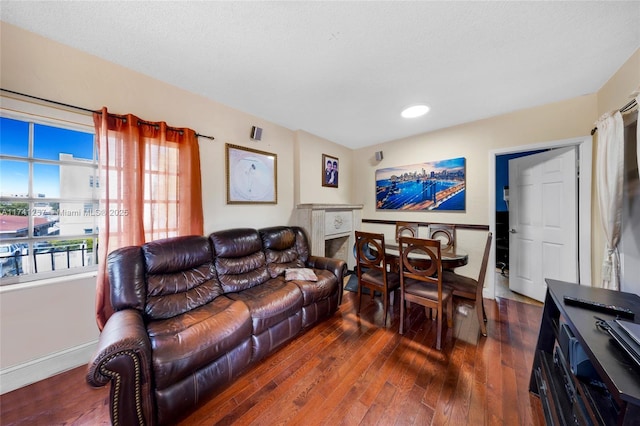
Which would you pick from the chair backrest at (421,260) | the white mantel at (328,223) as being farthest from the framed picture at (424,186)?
the chair backrest at (421,260)

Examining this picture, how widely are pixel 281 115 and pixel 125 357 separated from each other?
8.91ft

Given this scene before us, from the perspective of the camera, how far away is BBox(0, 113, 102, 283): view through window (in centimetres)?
155

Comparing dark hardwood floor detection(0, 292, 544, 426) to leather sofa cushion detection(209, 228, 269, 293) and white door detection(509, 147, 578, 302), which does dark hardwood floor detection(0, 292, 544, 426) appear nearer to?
leather sofa cushion detection(209, 228, 269, 293)

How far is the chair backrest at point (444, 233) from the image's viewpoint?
2.97 m

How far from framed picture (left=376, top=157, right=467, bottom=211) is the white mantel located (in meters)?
0.57

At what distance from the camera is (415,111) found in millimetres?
2648

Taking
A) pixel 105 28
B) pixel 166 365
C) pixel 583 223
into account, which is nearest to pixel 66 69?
pixel 105 28

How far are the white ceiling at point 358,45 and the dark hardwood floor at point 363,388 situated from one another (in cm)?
244

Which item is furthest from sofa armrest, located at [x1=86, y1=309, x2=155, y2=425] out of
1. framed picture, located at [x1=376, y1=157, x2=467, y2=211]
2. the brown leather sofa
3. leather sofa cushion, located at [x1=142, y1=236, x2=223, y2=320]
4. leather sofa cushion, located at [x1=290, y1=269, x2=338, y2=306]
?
framed picture, located at [x1=376, y1=157, x2=467, y2=211]

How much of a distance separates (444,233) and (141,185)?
142 inches

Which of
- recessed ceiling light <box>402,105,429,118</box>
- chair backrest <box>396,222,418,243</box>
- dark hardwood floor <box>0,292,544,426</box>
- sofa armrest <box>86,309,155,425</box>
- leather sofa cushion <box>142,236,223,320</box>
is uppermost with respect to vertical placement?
recessed ceiling light <box>402,105,429,118</box>

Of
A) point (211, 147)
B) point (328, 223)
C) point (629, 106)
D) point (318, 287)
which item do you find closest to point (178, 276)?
point (318, 287)

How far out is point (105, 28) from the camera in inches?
58.5

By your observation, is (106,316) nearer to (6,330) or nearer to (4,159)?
(6,330)
